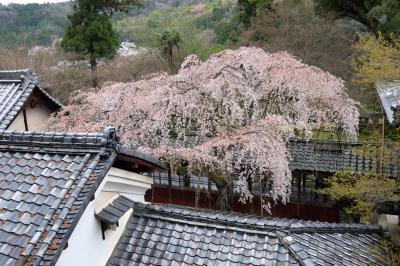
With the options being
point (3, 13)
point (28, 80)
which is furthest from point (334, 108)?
point (3, 13)

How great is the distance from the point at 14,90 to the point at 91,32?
13419mm

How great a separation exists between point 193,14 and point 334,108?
47624 millimetres

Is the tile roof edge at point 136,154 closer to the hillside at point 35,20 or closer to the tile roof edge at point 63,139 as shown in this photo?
the tile roof edge at point 63,139

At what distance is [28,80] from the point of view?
42.5ft

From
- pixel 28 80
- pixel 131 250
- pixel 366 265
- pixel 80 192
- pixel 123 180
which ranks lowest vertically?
pixel 366 265

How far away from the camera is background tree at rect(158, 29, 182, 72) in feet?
78.6

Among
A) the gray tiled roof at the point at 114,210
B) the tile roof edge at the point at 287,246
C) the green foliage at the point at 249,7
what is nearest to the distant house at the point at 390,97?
the tile roof edge at the point at 287,246

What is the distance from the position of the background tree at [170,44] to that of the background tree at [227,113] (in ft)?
36.2

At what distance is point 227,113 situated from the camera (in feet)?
38.2

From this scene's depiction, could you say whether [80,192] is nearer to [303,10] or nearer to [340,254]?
[340,254]

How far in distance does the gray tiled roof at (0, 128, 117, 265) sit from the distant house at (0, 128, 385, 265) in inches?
0.4

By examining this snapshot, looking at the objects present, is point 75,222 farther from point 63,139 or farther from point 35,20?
point 35,20

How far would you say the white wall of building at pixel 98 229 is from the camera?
17.2 feet

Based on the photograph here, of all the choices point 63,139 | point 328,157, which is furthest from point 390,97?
point 63,139
